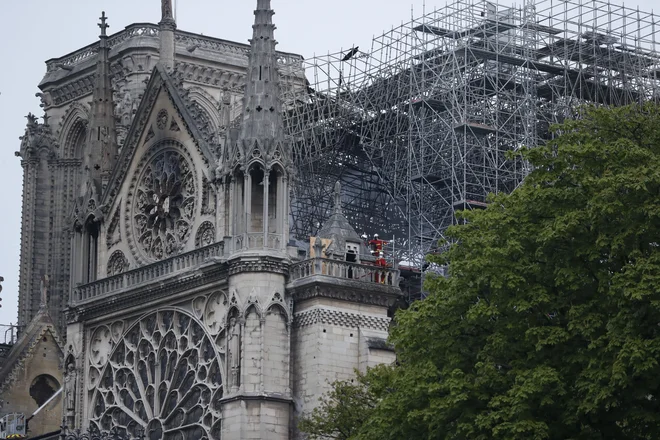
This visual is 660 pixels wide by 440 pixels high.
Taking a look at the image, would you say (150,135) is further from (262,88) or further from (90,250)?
(262,88)

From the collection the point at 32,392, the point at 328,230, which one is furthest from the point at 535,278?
the point at 32,392

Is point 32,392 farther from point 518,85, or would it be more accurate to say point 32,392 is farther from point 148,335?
point 518,85

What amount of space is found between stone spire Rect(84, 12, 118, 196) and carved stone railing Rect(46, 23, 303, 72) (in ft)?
41.1

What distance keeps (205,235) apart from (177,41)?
2603 centimetres

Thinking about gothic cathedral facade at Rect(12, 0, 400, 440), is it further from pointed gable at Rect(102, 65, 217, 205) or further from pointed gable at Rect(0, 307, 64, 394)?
pointed gable at Rect(0, 307, 64, 394)

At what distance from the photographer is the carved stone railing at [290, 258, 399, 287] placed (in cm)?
6881

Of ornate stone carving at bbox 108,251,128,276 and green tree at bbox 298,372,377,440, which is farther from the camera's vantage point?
ornate stone carving at bbox 108,251,128,276

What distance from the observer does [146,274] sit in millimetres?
74750

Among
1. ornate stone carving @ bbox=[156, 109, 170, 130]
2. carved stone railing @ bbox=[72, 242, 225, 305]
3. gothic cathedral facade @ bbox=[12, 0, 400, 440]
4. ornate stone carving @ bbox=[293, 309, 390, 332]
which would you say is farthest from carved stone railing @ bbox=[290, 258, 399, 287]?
ornate stone carving @ bbox=[156, 109, 170, 130]

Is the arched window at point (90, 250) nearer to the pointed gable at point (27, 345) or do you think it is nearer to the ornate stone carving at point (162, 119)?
the ornate stone carving at point (162, 119)

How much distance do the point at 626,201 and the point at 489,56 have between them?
31911mm

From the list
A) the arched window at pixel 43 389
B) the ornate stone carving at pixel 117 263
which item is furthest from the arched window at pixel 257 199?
the arched window at pixel 43 389

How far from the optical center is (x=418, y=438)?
2093 inches

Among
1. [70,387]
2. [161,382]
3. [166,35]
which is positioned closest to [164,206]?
A: [161,382]
